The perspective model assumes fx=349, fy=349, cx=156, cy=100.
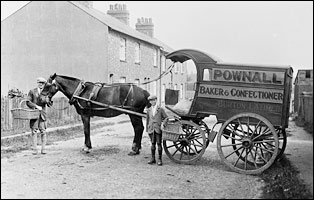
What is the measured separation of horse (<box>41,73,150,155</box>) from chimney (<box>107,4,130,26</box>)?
1878 cm

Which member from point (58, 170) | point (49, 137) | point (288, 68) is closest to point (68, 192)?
point (58, 170)

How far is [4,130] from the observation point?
12242 millimetres

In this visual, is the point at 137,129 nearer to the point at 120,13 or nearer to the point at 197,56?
the point at 197,56

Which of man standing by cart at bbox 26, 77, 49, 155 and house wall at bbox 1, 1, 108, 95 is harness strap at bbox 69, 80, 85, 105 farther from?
house wall at bbox 1, 1, 108, 95

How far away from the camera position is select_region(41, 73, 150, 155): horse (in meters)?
8.26

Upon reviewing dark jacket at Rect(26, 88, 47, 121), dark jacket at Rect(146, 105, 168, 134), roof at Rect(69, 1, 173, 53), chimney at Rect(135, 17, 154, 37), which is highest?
chimney at Rect(135, 17, 154, 37)

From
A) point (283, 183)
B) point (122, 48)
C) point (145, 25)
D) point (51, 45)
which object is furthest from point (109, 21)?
point (283, 183)

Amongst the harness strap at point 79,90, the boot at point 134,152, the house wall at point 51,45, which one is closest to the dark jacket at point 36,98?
the harness strap at point 79,90

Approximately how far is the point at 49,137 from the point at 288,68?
7842 millimetres

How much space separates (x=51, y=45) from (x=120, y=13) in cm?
1057

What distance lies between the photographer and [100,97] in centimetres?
847

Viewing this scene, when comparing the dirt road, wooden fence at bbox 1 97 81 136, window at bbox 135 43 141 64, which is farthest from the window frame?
the dirt road

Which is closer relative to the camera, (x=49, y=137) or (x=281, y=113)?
(x=281, y=113)

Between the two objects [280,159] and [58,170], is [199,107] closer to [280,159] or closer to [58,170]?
[280,159]
